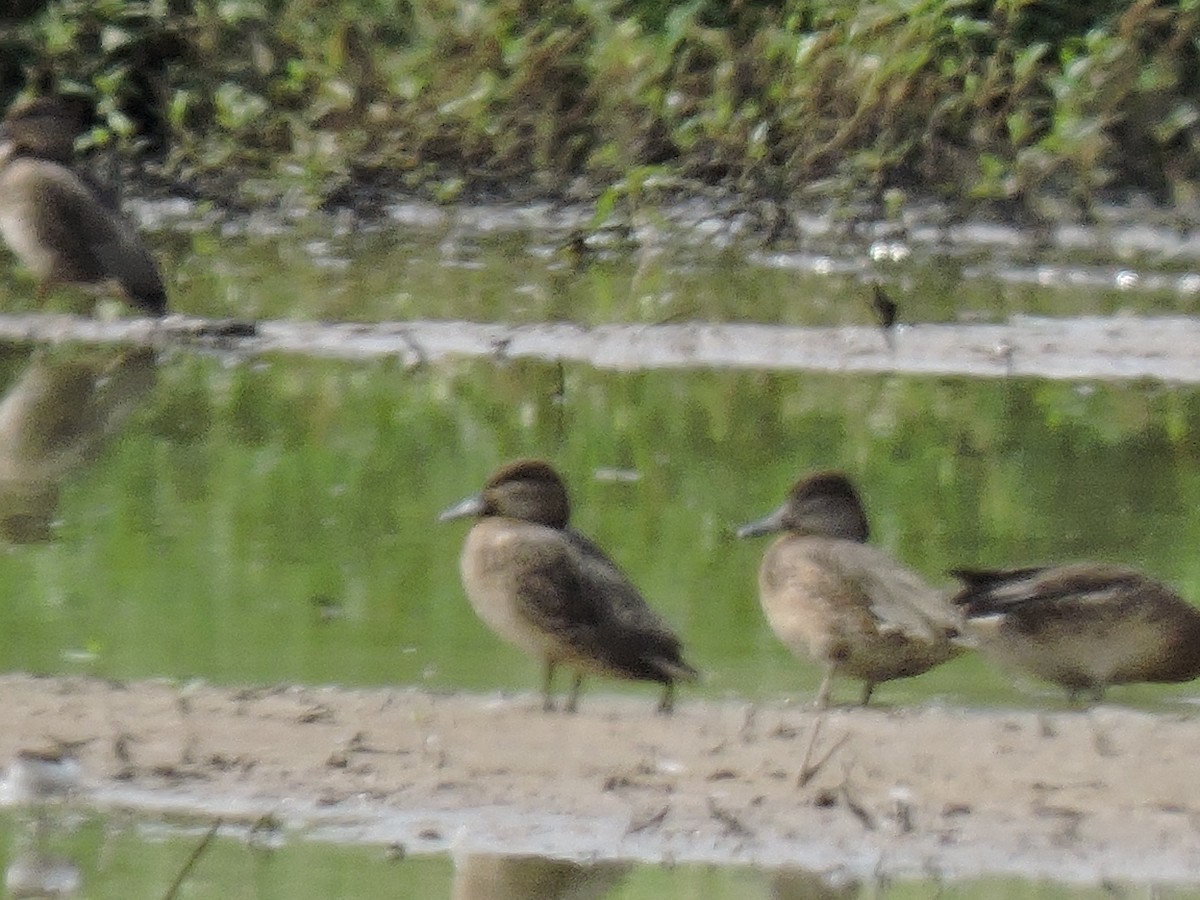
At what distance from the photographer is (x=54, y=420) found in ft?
27.7

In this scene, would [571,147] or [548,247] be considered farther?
[571,147]

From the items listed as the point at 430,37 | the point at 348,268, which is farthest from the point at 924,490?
the point at 430,37

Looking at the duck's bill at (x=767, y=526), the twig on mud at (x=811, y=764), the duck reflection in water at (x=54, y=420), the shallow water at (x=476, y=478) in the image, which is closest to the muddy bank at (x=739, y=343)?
the shallow water at (x=476, y=478)

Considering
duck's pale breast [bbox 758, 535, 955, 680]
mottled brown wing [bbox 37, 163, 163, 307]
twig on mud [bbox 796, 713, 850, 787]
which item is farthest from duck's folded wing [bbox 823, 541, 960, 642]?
mottled brown wing [bbox 37, 163, 163, 307]

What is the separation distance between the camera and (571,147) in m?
13.6

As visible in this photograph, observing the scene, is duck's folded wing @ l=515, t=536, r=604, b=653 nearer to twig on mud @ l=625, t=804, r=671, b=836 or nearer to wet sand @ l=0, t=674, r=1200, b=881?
wet sand @ l=0, t=674, r=1200, b=881

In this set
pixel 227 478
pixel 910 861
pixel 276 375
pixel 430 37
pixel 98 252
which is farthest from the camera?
pixel 430 37

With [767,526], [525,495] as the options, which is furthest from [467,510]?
[767,526]

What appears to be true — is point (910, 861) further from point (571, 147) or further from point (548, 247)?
point (571, 147)

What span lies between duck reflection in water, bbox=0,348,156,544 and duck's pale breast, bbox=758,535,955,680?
2.08 metres

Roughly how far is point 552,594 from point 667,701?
0.31 m

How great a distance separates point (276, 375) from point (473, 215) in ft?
13.4

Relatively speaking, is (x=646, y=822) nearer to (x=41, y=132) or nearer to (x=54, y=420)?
(x=54, y=420)

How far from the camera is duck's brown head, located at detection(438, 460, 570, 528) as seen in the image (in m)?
5.63
